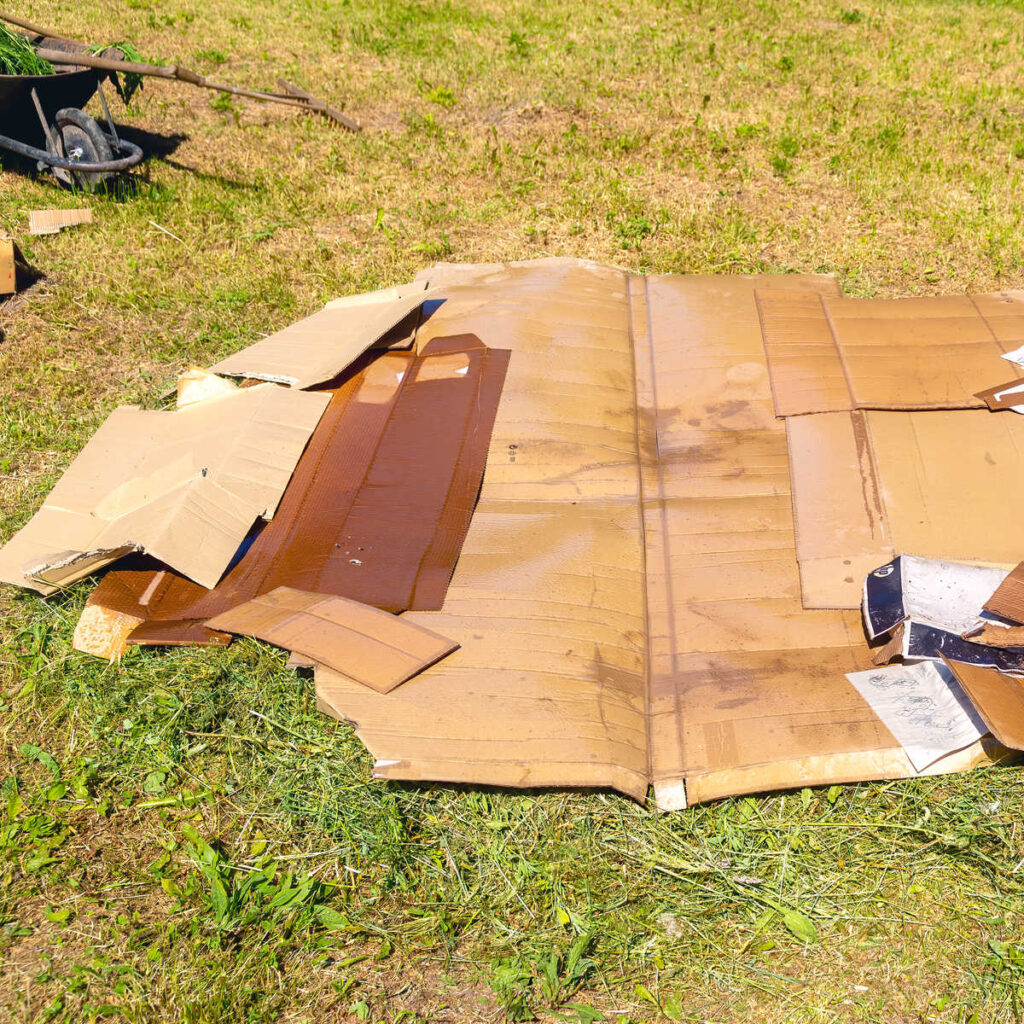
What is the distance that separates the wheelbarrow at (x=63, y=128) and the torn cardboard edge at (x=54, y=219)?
359 mm

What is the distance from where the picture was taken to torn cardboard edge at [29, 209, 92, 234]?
6.81 metres

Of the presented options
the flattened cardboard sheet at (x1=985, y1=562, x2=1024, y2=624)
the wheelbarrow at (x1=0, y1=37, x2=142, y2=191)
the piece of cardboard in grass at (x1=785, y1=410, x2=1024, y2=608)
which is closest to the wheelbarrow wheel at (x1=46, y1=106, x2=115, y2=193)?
the wheelbarrow at (x1=0, y1=37, x2=142, y2=191)

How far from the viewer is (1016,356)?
14.2 feet

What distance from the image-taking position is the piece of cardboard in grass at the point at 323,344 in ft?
14.6

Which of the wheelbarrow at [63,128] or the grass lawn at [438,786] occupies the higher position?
the wheelbarrow at [63,128]

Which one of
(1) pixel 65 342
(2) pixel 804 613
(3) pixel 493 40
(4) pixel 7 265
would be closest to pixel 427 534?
(2) pixel 804 613

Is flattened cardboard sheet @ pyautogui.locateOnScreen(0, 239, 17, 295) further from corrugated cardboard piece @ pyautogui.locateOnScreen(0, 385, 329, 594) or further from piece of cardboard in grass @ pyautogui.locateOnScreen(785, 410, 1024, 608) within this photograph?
piece of cardboard in grass @ pyautogui.locateOnScreen(785, 410, 1024, 608)

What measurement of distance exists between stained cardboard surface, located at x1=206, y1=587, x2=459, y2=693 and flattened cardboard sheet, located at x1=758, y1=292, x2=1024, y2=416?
225 centimetres

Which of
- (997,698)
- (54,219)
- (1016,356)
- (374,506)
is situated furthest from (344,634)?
(54,219)

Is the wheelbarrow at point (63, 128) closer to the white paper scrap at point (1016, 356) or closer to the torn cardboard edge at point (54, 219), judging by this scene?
the torn cardboard edge at point (54, 219)

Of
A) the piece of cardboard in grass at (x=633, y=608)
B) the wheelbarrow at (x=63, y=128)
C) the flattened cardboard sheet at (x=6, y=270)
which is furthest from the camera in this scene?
the wheelbarrow at (x=63, y=128)

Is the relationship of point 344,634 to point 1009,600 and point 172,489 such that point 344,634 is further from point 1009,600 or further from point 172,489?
point 1009,600

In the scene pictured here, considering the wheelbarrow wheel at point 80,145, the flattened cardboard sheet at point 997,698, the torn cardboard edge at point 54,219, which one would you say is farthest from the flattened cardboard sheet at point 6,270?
the flattened cardboard sheet at point 997,698

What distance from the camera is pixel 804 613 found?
3465 mm
